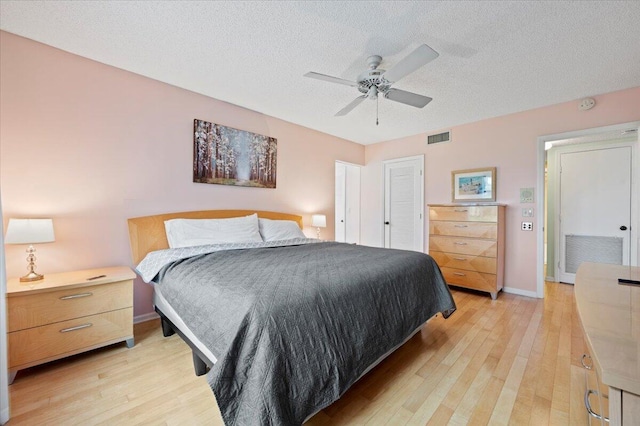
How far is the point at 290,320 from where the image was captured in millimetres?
1220

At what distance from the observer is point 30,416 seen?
1424mm

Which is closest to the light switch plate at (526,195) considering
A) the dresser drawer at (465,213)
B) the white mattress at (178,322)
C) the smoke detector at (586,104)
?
the dresser drawer at (465,213)

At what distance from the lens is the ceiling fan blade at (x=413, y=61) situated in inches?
66.9

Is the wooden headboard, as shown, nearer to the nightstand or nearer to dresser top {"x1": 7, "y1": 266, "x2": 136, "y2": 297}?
dresser top {"x1": 7, "y1": 266, "x2": 136, "y2": 297}

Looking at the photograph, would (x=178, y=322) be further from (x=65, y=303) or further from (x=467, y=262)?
(x=467, y=262)

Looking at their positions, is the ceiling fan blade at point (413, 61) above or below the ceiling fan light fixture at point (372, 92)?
below

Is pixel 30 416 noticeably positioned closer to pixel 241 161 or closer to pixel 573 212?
pixel 241 161

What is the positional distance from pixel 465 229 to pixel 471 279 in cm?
67

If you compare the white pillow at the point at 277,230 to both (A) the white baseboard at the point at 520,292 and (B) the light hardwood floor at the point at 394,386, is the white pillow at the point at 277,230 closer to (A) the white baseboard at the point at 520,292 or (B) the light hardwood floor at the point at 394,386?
(B) the light hardwood floor at the point at 394,386

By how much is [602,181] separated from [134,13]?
5.60m

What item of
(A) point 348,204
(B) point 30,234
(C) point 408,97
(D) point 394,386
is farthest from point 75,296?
(A) point 348,204

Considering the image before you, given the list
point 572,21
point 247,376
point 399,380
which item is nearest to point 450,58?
point 572,21

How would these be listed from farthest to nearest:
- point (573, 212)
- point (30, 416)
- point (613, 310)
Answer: point (573, 212) < point (30, 416) < point (613, 310)

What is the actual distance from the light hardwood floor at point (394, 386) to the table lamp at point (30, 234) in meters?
0.70
